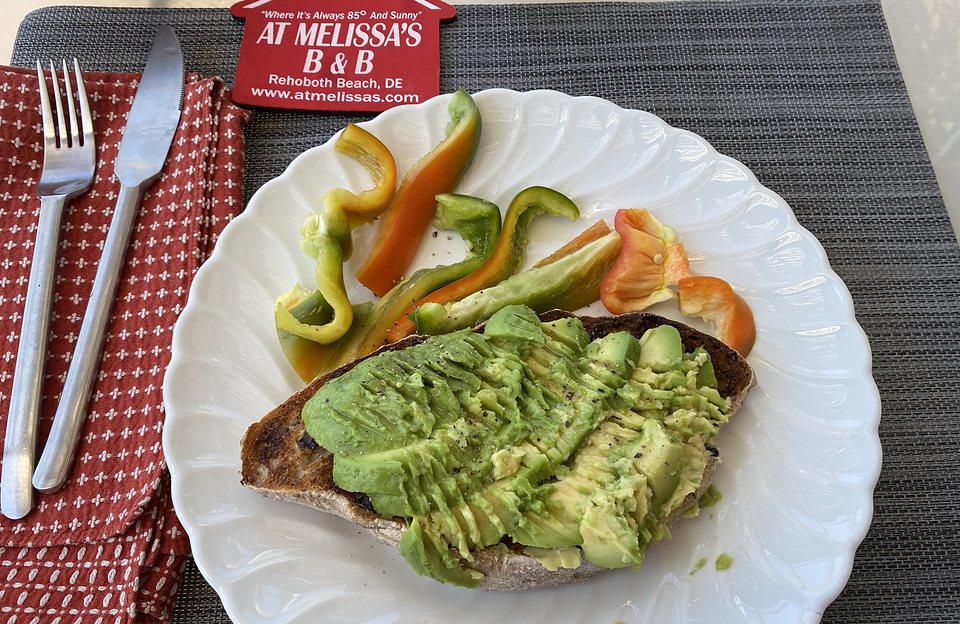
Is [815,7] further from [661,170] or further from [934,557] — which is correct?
[934,557]

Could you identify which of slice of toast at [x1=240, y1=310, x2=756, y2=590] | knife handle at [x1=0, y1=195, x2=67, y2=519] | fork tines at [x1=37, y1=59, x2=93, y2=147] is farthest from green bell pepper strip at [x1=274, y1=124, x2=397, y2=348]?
fork tines at [x1=37, y1=59, x2=93, y2=147]

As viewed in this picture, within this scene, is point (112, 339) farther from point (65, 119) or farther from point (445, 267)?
point (445, 267)

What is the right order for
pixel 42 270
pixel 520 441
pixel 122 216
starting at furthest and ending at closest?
pixel 122 216, pixel 42 270, pixel 520 441

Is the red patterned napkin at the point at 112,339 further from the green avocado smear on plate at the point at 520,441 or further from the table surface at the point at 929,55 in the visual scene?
the table surface at the point at 929,55

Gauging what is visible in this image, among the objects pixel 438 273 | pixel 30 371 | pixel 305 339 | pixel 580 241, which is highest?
pixel 580 241

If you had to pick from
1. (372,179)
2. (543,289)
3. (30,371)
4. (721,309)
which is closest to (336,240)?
(372,179)

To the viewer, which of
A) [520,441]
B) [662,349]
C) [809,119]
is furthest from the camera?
[809,119]

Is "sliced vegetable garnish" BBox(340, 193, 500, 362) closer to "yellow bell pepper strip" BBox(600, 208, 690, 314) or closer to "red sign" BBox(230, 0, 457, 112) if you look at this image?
"yellow bell pepper strip" BBox(600, 208, 690, 314)
